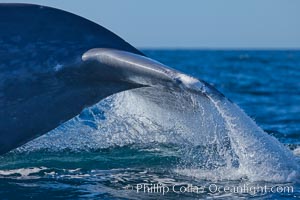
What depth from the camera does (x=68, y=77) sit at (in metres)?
6.20

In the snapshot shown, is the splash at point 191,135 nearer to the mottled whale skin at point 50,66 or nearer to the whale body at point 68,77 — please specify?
the whale body at point 68,77

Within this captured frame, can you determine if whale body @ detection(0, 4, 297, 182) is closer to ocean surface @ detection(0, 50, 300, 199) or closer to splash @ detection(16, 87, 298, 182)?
splash @ detection(16, 87, 298, 182)

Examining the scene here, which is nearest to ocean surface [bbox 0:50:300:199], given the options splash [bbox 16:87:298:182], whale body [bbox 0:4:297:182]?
splash [bbox 16:87:298:182]

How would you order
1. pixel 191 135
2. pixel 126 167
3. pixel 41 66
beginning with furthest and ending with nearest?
1. pixel 126 167
2. pixel 191 135
3. pixel 41 66

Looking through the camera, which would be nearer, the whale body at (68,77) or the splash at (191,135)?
the whale body at (68,77)

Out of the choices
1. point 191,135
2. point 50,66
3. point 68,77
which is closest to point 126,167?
point 191,135

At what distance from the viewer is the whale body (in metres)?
5.93

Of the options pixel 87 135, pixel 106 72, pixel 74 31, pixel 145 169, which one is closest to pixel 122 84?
pixel 106 72

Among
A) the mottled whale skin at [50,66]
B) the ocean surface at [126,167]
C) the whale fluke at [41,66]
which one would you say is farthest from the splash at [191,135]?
the whale fluke at [41,66]

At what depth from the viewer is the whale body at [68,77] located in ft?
19.5

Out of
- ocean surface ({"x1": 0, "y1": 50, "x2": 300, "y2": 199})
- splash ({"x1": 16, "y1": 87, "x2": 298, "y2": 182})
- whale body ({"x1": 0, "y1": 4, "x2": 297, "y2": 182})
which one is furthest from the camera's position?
ocean surface ({"x1": 0, "y1": 50, "x2": 300, "y2": 199})

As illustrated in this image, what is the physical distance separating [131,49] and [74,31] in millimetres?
469

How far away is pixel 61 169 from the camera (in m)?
7.53

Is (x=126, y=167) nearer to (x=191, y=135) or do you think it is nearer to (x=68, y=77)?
(x=191, y=135)
